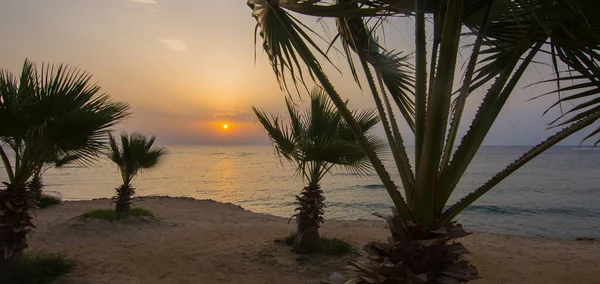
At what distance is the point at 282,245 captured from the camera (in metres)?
7.21

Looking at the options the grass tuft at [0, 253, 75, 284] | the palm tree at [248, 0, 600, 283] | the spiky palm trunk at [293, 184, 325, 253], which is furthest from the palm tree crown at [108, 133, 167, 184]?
the palm tree at [248, 0, 600, 283]

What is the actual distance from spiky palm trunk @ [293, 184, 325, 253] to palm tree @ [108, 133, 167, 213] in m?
5.90

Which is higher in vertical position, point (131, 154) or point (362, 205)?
point (131, 154)

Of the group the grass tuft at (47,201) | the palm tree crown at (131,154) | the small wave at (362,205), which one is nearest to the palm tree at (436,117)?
the palm tree crown at (131,154)

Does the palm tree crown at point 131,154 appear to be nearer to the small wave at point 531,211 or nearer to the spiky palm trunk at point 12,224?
the spiky palm trunk at point 12,224

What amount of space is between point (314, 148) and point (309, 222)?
1671 millimetres

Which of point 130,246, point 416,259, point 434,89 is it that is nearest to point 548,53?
point 434,89

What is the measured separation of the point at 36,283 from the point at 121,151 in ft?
19.8

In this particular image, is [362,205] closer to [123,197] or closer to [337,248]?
[123,197]

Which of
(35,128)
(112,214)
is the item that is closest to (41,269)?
(35,128)

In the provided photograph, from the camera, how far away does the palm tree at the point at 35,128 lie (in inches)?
164

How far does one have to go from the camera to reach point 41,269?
16.3ft

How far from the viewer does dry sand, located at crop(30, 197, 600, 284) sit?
5.61 metres

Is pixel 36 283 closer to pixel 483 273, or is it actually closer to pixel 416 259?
pixel 416 259
